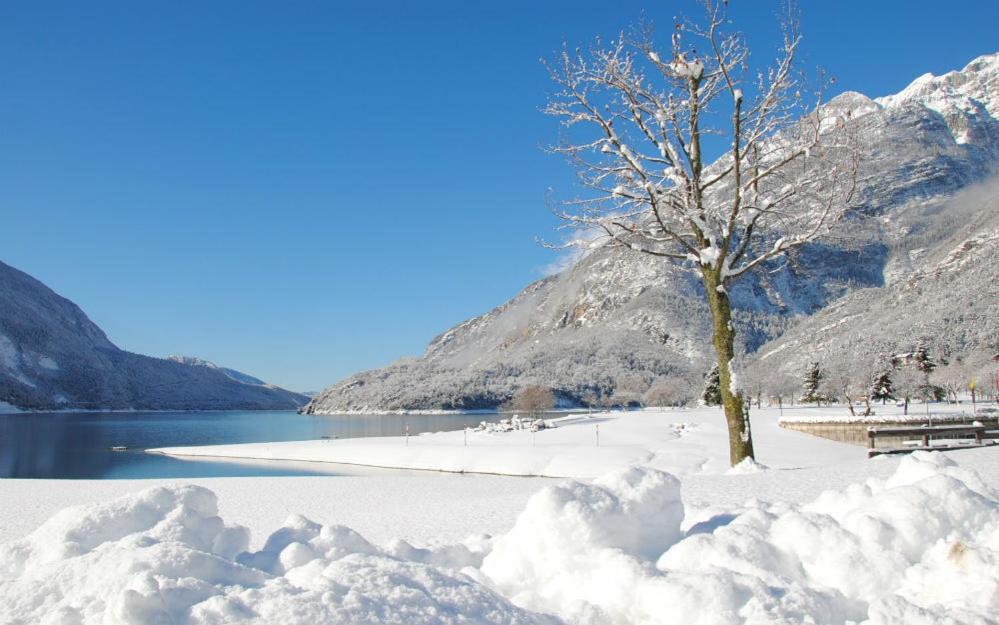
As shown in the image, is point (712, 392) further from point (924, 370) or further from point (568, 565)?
point (568, 565)

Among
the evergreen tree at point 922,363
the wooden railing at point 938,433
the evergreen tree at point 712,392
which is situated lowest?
the wooden railing at point 938,433

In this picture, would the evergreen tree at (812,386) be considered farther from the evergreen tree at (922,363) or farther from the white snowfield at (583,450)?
the white snowfield at (583,450)

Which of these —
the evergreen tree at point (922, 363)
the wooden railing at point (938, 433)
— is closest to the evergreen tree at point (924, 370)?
the evergreen tree at point (922, 363)

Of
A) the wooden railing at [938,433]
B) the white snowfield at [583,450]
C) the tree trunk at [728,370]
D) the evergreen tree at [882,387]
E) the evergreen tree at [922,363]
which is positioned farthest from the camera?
the evergreen tree at [922,363]

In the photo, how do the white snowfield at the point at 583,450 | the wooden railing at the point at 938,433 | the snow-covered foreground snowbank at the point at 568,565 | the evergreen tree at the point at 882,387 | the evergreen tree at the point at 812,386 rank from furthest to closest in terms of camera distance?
the evergreen tree at the point at 812,386 < the evergreen tree at the point at 882,387 < the white snowfield at the point at 583,450 < the wooden railing at the point at 938,433 < the snow-covered foreground snowbank at the point at 568,565

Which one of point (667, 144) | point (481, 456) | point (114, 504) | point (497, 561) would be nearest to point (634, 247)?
point (667, 144)

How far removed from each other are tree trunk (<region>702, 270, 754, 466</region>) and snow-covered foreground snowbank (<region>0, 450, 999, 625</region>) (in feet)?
22.4

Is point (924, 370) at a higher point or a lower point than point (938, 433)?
higher

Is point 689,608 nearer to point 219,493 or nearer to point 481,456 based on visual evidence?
point 219,493

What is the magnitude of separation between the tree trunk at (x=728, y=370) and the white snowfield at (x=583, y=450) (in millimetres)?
6866

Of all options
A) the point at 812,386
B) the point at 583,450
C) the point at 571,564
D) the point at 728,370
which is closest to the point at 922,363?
the point at 812,386

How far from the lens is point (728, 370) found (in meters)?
12.2

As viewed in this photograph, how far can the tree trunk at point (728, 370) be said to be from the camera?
471 inches

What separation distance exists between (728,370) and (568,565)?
8.90 metres
